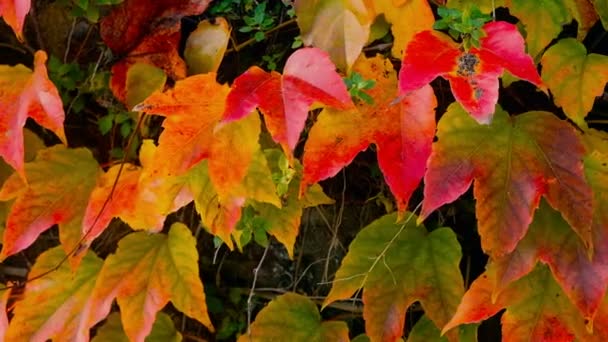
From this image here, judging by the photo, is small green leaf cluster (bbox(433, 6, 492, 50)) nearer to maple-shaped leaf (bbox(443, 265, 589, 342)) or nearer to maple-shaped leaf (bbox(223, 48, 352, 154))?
maple-shaped leaf (bbox(223, 48, 352, 154))

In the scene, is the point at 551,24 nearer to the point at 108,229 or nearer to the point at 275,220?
the point at 275,220

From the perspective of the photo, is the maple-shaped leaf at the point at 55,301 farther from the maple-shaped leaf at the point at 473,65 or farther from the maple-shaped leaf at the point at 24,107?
the maple-shaped leaf at the point at 473,65

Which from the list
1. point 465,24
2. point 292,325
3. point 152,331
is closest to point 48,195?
point 152,331

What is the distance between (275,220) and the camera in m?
1.02

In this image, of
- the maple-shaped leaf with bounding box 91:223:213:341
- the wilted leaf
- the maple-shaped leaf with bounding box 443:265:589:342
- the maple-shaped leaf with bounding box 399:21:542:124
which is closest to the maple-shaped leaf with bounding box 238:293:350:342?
the maple-shaped leaf with bounding box 91:223:213:341

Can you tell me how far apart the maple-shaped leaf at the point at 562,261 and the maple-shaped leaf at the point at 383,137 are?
0.15m

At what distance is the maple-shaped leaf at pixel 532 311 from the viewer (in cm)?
88

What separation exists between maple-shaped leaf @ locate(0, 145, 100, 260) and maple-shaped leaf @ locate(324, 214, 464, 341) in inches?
15.5

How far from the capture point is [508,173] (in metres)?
0.81

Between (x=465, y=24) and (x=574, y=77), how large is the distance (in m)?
0.17

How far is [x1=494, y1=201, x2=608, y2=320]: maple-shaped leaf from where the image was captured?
31.7 inches

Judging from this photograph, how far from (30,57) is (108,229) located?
0.33m

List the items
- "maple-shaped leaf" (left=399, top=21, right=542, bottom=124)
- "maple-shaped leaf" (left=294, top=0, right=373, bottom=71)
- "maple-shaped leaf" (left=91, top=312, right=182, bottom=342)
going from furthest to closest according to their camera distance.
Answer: "maple-shaped leaf" (left=91, top=312, right=182, bottom=342)
"maple-shaped leaf" (left=294, top=0, right=373, bottom=71)
"maple-shaped leaf" (left=399, top=21, right=542, bottom=124)

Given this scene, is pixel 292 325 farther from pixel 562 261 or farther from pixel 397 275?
pixel 562 261
